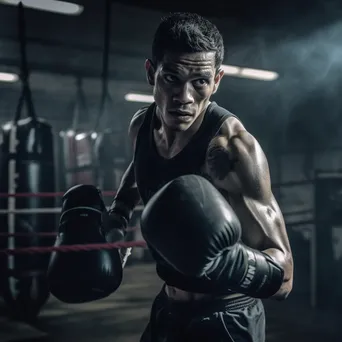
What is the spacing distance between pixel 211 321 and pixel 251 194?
333 millimetres

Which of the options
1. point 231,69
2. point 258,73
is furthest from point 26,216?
point 258,73

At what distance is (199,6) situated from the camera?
3797mm

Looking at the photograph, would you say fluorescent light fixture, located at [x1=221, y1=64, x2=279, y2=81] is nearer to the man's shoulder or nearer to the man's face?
the man's shoulder

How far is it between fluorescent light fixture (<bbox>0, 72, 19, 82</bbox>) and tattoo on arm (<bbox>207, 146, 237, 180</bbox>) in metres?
5.60

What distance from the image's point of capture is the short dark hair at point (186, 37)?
117 cm

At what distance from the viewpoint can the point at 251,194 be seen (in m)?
1.12

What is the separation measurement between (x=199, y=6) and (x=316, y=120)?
3.81m

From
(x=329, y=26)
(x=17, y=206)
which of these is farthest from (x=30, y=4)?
(x=329, y=26)

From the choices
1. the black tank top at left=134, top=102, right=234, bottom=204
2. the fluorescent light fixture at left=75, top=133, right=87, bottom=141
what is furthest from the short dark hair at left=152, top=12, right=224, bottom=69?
the fluorescent light fixture at left=75, top=133, right=87, bottom=141

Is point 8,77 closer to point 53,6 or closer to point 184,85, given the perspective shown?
point 53,6

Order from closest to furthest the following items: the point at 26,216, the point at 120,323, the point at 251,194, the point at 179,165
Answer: the point at 251,194 → the point at 179,165 → the point at 120,323 → the point at 26,216

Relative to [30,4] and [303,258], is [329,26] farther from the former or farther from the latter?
[30,4]

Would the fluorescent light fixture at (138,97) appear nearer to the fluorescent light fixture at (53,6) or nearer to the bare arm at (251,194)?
the fluorescent light fixture at (53,6)

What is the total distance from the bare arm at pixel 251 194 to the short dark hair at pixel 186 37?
9.4 inches
